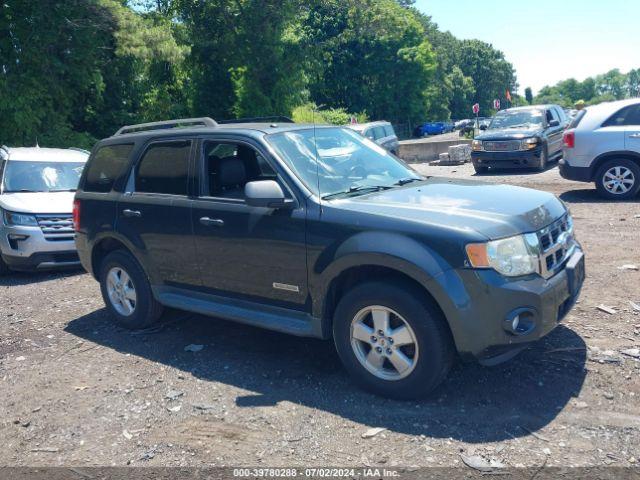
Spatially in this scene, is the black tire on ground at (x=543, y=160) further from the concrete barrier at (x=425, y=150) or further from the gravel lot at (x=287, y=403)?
the gravel lot at (x=287, y=403)

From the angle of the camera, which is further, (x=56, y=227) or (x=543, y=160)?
(x=543, y=160)

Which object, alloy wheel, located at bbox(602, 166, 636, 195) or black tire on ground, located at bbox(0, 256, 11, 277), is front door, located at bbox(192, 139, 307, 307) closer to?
black tire on ground, located at bbox(0, 256, 11, 277)

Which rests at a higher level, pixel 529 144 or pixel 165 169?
pixel 165 169

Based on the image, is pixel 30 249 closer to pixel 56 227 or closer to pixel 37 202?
pixel 56 227

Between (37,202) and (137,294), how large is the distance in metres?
3.89

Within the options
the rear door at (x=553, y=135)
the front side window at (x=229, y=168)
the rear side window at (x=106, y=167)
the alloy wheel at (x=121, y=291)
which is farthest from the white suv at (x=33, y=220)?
the rear door at (x=553, y=135)

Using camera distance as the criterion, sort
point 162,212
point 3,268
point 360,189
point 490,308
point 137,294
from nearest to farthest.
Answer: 1. point 490,308
2. point 360,189
3. point 162,212
4. point 137,294
5. point 3,268

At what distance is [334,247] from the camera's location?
427 centimetres

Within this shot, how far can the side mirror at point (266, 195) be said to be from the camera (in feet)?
14.5

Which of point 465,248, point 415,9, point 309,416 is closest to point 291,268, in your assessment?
point 309,416

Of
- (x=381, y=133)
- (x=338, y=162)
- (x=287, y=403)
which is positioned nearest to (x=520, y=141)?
(x=381, y=133)

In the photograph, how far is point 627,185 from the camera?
10.9m

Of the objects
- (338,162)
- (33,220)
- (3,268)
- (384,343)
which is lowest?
(3,268)

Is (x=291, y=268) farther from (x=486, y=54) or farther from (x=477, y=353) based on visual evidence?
(x=486, y=54)
